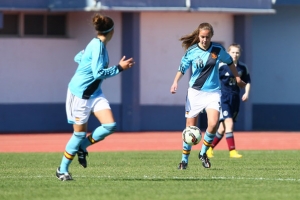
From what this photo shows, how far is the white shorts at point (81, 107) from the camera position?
10.8 meters

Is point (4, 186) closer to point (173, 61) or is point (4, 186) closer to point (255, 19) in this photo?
point (173, 61)

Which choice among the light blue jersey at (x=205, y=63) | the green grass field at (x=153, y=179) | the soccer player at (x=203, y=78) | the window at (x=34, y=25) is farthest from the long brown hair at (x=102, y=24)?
the window at (x=34, y=25)

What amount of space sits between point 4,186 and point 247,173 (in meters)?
3.66

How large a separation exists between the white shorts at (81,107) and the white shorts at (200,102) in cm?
243

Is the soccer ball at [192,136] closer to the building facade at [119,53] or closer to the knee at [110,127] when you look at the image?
the knee at [110,127]

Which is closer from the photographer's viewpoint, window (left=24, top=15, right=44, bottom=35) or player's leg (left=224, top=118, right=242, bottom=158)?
player's leg (left=224, top=118, right=242, bottom=158)

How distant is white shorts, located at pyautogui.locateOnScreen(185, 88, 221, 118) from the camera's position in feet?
42.4

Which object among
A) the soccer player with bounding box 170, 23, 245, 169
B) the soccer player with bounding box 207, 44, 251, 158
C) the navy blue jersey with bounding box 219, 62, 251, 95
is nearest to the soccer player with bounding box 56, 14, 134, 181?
the soccer player with bounding box 170, 23, 245, 169

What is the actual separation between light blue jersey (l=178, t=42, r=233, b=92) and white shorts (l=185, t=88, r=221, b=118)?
0.26 ft

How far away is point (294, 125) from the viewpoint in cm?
2939

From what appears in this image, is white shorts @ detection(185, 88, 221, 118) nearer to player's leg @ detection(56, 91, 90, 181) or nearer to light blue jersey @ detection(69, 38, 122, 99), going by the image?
light blue jersey @ detection(69, 38, 122, 99)

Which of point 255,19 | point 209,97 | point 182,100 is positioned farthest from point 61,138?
point 209,97

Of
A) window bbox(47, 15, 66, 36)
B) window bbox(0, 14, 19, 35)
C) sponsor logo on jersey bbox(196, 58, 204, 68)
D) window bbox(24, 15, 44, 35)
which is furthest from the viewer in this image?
window bbox(47, 15, 66, 36)

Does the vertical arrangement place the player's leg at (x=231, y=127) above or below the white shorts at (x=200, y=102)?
below
